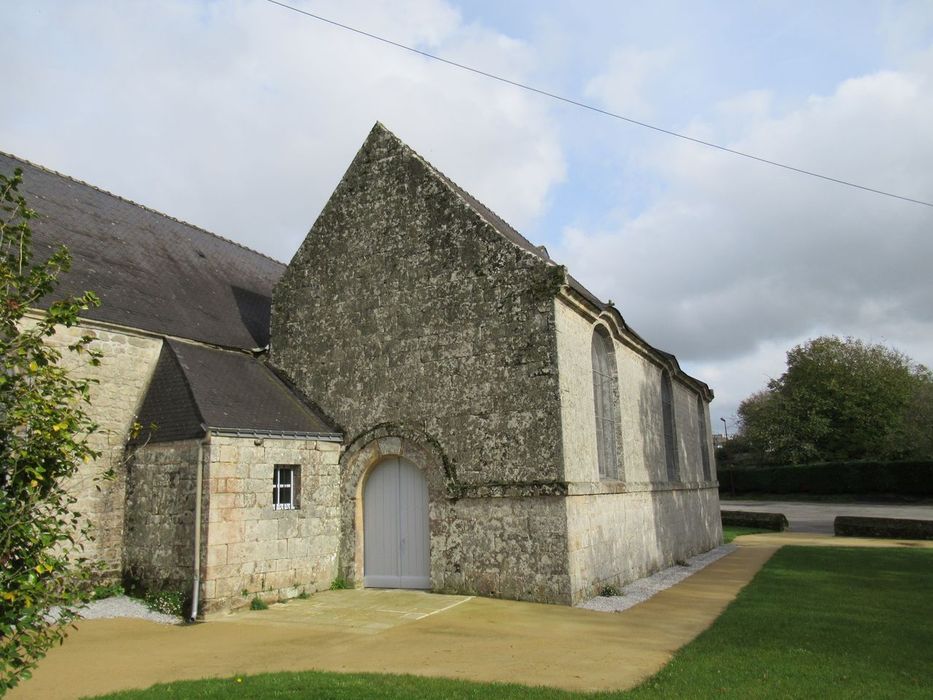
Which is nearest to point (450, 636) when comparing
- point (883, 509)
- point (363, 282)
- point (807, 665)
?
point (807, 665)

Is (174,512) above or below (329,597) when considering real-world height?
above

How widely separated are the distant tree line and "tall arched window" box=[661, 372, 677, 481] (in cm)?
3227

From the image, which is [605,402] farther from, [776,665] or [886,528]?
[886,528]

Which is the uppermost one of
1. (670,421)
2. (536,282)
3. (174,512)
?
(536,282)

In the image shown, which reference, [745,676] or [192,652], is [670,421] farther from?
[192,652]

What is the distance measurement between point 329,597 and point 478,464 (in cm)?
320

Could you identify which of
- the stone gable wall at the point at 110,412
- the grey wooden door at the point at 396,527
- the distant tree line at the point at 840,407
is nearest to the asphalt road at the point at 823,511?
the distant tree line at the point at 840,407

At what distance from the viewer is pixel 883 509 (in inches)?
1283

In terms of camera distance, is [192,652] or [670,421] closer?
[192,652]

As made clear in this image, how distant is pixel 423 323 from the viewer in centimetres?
1137

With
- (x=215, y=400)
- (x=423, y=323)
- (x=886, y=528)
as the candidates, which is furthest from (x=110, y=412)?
(x=886, y=528)

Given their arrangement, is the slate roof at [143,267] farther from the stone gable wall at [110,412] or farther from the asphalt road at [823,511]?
the asphalt road at [823,511]

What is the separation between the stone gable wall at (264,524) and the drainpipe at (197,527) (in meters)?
0.08

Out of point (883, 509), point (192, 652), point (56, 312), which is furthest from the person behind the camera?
point (883, 509)
